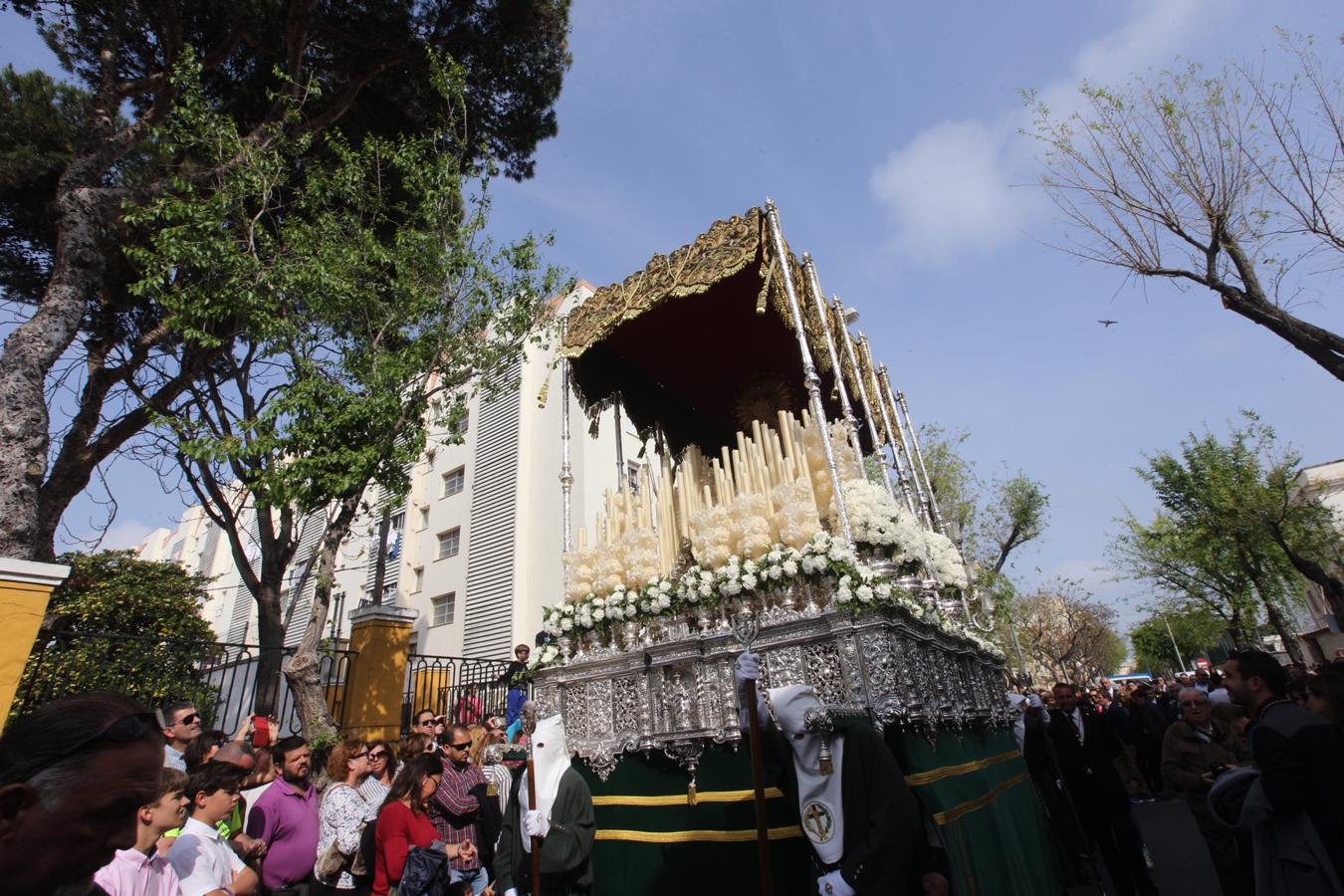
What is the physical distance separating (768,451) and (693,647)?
2.29m

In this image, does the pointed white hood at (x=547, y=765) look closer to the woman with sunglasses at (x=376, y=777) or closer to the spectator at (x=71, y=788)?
the woman with sunglasses at (x=376, y=777)

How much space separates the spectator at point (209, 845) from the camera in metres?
3.29

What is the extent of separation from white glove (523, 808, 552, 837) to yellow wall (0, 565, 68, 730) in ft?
14.1

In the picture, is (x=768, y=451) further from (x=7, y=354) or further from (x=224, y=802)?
(x=7, y=354)

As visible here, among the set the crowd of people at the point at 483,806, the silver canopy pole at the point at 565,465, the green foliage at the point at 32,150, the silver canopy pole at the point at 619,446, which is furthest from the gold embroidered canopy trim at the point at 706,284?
the green foliage at the point at 32,150

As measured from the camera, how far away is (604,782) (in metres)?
5.58

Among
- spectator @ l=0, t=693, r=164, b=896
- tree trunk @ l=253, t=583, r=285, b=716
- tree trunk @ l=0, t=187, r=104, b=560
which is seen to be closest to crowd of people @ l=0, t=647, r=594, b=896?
spectator @ l=0, t=693, r=164, b=896

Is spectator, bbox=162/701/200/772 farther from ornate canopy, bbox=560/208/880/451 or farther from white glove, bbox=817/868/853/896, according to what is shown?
ornate canopy, bbox=560/208/880/451

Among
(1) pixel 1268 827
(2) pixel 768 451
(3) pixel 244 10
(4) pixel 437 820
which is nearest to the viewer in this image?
(1) pixel 1268 827

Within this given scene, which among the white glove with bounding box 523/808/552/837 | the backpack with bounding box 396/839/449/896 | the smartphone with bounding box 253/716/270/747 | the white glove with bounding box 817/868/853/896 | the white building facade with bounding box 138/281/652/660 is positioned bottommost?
the white glove with bounding box 817/868/853/896

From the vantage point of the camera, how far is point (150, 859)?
2.89m

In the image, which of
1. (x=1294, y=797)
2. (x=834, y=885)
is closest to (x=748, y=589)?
(x=834, y=885)

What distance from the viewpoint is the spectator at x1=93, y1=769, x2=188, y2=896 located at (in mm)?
2658

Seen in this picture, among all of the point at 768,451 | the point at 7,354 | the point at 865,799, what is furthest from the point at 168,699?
the point at 865,799
